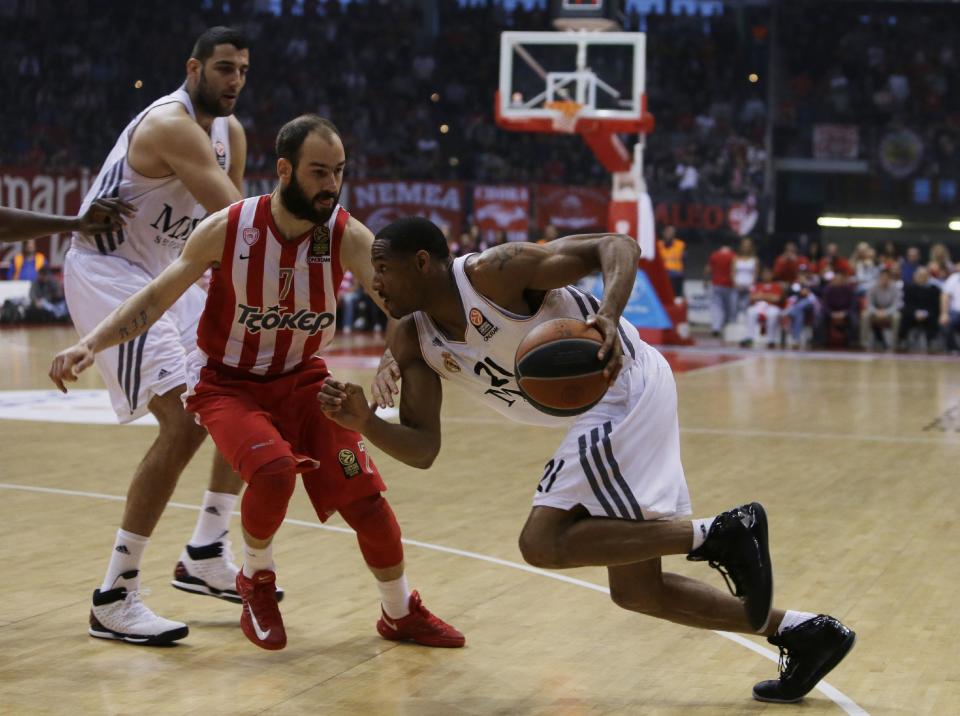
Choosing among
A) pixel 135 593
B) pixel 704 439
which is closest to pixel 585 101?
pixel 704 439

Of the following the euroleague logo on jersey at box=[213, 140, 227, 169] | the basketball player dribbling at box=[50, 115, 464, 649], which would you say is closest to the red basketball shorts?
the basketball player dribbling at box=[50, 115, 464, 649]

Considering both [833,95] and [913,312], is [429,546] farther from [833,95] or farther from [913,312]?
[833,95]

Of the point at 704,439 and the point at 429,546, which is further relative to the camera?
the point at 704,439

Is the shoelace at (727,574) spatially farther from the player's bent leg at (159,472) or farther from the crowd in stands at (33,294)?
the crowd in stands at (33,294)

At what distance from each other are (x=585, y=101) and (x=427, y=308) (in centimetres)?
1386

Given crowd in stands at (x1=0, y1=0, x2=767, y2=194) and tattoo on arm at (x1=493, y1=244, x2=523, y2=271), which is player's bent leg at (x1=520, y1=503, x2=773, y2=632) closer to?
tattoo on arm at (x1=493, y1=244, x2=523, y2=271)

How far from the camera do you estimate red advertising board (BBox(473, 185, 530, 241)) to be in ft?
76.0

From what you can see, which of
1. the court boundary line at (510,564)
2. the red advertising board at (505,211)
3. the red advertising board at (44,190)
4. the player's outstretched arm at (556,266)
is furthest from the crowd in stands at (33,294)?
the player's outstretched arm at (556,266)

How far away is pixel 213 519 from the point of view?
490cm

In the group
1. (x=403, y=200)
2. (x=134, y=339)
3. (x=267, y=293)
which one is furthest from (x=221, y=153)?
(x=403, y=200)

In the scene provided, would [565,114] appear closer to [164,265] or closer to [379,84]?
[164,265]

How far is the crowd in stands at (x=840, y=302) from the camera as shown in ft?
63.3

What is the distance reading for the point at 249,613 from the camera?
13.6 feet

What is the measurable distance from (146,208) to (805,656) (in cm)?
284
